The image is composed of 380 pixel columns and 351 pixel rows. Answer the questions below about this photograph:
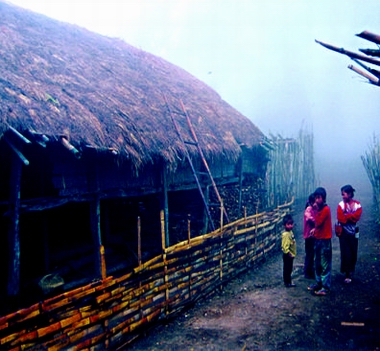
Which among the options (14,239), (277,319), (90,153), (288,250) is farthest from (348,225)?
(14,239)

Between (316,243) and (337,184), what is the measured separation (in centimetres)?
1550

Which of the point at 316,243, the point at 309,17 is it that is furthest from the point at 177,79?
the point at 309,17

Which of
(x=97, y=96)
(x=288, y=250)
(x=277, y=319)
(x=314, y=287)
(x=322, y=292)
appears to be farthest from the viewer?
(x=97, y=96)

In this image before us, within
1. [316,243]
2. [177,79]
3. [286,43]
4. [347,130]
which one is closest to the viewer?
[316,243]

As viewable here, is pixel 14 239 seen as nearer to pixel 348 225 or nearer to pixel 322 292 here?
pixel 322 292

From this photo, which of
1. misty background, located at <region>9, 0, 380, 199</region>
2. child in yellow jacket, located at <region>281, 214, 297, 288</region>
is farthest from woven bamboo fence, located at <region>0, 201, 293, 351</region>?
misty background, located at <region>9, 0, 380, 199</region>

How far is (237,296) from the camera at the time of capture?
6.47 m

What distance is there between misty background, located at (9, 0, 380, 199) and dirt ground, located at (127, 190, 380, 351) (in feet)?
81.5

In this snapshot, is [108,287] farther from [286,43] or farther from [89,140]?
[286,43]

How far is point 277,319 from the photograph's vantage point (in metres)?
5.38

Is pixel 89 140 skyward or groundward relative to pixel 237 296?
skyward

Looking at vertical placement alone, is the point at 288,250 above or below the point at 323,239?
below

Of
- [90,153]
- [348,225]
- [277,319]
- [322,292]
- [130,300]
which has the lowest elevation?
[277,319]

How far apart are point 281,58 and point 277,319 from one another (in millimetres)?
53493
